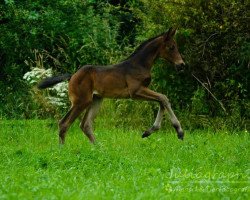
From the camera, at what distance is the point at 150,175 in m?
9.62

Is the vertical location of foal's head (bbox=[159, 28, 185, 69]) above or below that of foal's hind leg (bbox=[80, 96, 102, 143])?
above

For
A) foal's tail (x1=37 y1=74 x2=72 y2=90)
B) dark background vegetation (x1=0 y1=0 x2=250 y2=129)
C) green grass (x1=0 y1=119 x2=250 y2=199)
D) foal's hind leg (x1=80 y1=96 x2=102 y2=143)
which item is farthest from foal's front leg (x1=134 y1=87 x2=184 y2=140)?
dark background vegetation (x1=0 y1=0 x2=250 y2=129)

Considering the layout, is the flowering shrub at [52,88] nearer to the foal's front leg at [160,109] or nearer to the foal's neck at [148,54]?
the foal's neck at [148,54]

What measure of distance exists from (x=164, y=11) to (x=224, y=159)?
7.03m

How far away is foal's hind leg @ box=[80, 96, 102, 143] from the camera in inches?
547

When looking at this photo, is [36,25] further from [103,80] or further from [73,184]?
[73,184]

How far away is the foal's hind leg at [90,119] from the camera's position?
13883mm

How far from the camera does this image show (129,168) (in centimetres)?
1023

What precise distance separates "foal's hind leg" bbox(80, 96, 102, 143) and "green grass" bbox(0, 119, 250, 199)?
282mm

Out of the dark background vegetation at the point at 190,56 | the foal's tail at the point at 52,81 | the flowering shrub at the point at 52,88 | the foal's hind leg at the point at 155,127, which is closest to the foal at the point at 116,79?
the foal's tail at the point at 52,81

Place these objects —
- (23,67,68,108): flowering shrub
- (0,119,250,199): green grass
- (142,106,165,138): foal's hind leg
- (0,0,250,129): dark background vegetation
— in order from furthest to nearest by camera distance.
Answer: (23,67,68,108): flowering shrub → (0,0,250,129): dark background vegetation → (142,106,165,138): foal's hind leg → (0,119,250,199): green grass

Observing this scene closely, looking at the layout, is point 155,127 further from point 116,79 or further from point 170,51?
point 170,51

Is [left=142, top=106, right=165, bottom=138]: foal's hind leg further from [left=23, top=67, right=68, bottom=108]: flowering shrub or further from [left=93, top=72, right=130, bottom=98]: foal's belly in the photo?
[left=23, top=67, right=68, bottom=108]: flowering shrub

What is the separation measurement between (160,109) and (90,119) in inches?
58.7
